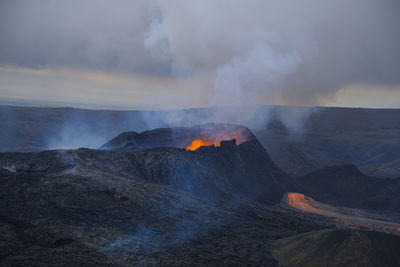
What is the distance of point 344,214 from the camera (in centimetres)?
4119

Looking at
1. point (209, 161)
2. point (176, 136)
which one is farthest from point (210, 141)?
point (209, 161)

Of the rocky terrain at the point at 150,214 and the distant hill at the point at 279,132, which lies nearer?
the rocky terrain at the point at 150,214

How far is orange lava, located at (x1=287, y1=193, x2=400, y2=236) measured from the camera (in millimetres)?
35406

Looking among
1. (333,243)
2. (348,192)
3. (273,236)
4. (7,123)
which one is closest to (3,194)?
(273,236)

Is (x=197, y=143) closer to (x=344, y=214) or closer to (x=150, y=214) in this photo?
(x=344, y=214)

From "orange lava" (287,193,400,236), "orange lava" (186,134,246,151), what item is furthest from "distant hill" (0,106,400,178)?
"orange lava" (287,193,400,236)

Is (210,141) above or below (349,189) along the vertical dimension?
above

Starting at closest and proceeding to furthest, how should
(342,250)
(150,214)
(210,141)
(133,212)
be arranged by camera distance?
(342,250)
(133,212)
(150,214)
(210,141)

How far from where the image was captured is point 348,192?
5253 centimetres

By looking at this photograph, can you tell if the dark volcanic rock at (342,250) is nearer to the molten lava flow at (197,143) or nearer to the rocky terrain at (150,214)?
the rocky terrain at (150,214)

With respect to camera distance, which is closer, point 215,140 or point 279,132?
point 215,140

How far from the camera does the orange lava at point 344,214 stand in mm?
35406

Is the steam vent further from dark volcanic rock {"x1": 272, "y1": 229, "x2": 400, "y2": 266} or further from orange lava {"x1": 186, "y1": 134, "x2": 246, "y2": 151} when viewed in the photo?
dark volcanic rock {"x1": 272, "y1": 229, "x2": 400, "y2": 266}

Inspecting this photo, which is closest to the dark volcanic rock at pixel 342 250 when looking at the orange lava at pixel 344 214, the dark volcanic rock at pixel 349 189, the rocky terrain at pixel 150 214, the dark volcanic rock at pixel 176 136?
the rocky terrain at pixel 150 214
